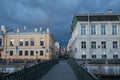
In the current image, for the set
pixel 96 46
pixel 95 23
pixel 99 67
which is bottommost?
pixel 99 67

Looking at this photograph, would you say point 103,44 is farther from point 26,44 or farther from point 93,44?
point 26,44

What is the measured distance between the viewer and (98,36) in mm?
59938

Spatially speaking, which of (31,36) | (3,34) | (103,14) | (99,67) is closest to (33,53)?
(31,36)

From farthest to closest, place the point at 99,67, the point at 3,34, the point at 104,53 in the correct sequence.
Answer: the point at 3,34 < the point at 104,53 < the point at 99,67

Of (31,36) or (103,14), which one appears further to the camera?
(31,36)

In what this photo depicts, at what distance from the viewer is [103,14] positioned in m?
59.6

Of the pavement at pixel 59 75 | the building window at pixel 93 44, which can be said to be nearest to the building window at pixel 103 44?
the building window at pixel 93 44

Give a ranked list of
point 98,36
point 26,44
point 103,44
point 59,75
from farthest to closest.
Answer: point 26,44 → point 98,36 → point 103,44 → point 59,75

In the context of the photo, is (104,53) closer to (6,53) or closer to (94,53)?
(94,53)

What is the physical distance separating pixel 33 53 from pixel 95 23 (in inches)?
915

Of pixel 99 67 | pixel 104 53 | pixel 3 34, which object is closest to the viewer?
pixel 99 67

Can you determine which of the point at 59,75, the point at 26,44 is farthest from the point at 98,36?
the point at 59,75

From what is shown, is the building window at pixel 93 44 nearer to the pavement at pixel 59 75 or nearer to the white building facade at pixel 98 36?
the white building facade at pixel 98 36

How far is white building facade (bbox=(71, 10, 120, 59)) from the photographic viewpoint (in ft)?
194
